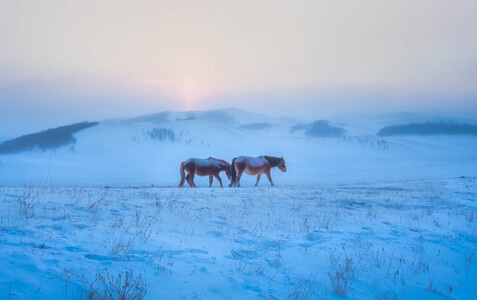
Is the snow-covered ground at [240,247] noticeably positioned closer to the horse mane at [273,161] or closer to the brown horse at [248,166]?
the brown horse at [248,166]

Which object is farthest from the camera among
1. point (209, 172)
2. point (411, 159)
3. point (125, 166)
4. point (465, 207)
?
point (411, 159)

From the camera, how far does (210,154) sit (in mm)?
59312

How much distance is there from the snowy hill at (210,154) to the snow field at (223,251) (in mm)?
25380

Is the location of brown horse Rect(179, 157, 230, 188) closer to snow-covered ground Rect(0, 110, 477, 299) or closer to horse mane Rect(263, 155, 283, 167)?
horse mane Rect(263, 155, 283, 167)

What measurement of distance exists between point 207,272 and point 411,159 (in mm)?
65140

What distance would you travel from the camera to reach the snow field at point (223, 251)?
4637 millimetres

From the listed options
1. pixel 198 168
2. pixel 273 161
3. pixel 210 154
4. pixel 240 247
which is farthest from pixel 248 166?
pixel 210 154

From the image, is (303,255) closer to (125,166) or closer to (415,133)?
(125,166)

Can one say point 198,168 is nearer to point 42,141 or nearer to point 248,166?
point 248,166

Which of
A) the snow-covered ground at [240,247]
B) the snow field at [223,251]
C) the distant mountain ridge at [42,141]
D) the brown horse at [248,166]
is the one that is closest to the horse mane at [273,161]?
the brown horse at [248,166]

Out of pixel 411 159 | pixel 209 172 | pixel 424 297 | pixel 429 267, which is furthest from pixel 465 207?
pixel 411 159

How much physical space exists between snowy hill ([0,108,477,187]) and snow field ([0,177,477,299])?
25380 mm

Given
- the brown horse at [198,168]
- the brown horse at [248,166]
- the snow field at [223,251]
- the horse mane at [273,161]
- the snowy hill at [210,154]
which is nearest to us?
the snow field at [223,251]

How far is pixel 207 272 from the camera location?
530 cm
